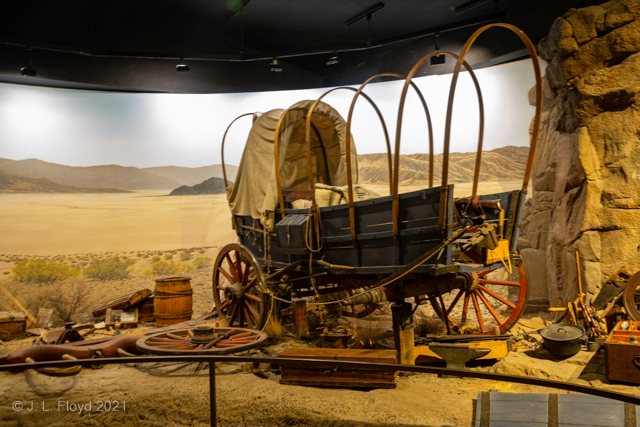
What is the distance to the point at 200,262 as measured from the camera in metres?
10.8

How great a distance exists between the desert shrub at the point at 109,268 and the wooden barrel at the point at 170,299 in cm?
321

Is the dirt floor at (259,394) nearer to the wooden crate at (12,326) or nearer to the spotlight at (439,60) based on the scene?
the wooden crate at (12,326)

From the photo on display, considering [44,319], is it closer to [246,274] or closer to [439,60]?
[246,274]

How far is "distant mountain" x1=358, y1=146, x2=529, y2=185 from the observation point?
9680 millimetres

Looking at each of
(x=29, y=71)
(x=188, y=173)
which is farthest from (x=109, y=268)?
(x=29, y=71)

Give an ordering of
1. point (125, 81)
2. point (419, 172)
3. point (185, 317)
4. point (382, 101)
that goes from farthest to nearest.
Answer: point (419, 172), point (382, 101), point (125, 81), point (185, 317)

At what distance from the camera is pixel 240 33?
9039mm

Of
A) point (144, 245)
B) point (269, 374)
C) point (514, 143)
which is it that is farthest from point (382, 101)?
point (269, 374)

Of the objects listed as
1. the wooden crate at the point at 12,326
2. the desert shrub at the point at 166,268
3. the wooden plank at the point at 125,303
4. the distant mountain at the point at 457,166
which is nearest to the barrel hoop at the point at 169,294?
the wooden plank at the point at 125,303

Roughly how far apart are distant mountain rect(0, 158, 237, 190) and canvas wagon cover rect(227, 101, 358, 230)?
159 inches

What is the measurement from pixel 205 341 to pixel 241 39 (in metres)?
5.59

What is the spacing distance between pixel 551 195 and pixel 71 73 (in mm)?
8220

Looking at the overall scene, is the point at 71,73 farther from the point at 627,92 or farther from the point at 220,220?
the point at 627,92

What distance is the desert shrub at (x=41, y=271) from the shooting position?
31.0ft
